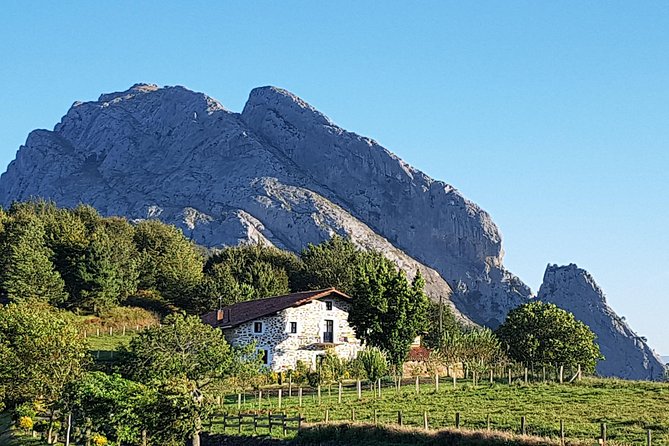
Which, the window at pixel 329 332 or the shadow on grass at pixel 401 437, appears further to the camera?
the window at pixel 329 332

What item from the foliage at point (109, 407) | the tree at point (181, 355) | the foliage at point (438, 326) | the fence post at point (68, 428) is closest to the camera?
the foliage at point (109, 407)

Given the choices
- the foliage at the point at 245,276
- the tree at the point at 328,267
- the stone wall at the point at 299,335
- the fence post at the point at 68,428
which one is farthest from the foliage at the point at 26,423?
the tree at the point at 328,267

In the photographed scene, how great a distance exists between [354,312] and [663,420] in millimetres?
29198

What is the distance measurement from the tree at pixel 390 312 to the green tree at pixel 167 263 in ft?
112

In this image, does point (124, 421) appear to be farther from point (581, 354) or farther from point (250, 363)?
point (581, 354)

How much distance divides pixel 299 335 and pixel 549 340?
2106 cm

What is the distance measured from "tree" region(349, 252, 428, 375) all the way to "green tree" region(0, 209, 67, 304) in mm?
37264

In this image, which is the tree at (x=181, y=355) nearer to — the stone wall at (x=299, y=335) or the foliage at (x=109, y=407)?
the foliage at (x=109, y=407)

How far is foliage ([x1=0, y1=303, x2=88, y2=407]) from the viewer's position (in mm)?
39875

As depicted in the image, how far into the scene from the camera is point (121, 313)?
8056cm

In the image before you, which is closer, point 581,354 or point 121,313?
point 581,354

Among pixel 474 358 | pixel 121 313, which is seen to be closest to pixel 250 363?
pixel 474 358

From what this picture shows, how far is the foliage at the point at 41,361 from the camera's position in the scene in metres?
39.9

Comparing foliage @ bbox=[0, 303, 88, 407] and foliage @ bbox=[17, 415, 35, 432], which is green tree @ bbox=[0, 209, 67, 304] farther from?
foliage @ bbox=[17, 415, 35, 432]
